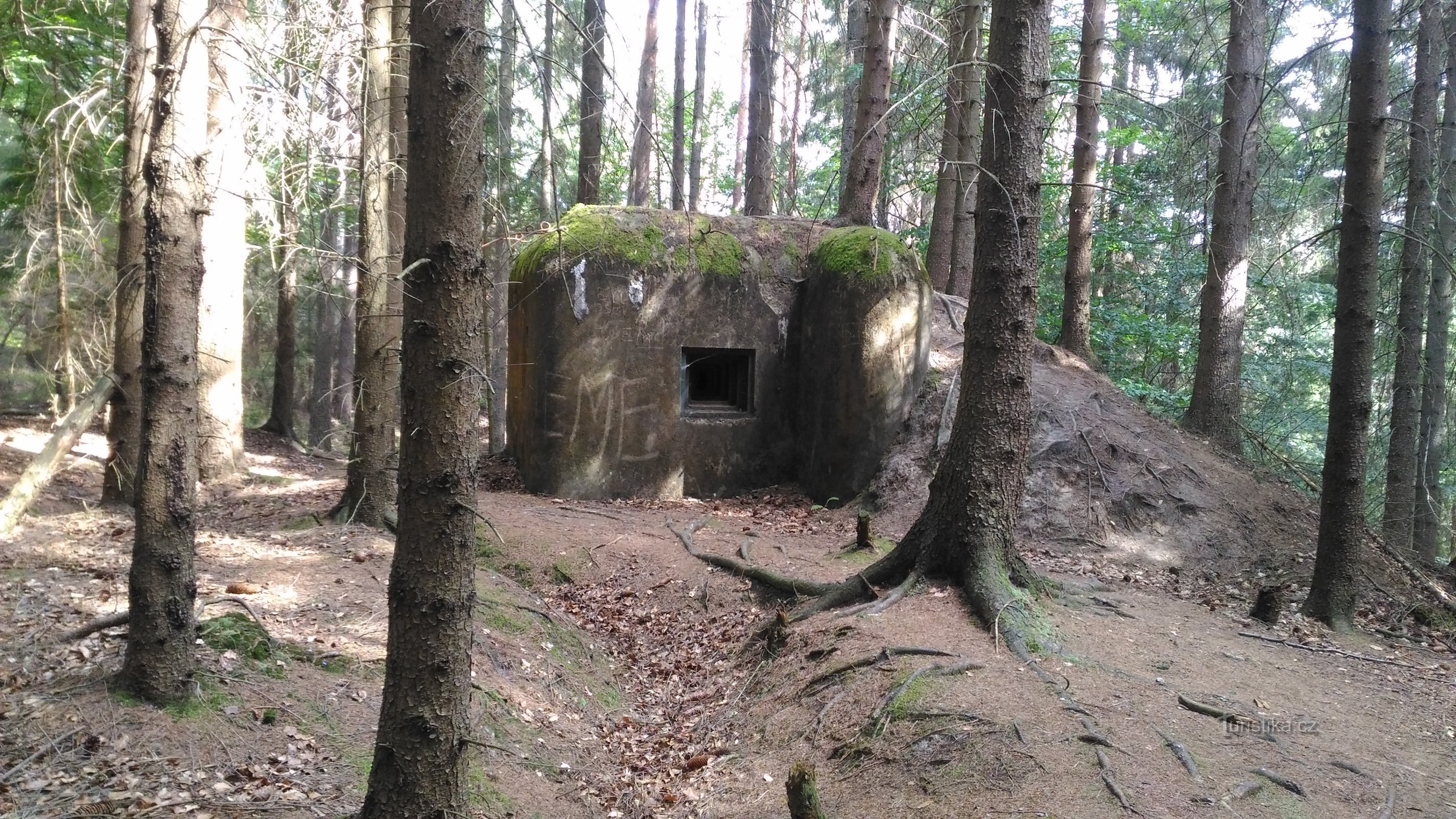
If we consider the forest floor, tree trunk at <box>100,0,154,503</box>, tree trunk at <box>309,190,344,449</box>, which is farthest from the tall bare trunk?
tree trunk at <box>309,190,344,449</box>

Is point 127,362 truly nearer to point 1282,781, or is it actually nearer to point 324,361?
point 1282,781

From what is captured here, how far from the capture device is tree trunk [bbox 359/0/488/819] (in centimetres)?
330

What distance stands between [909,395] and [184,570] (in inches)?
363

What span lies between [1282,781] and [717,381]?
9.88 meters

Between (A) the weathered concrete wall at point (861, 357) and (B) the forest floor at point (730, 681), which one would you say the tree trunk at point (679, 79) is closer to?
(A) the weathered concrete wall at point (861, 357)

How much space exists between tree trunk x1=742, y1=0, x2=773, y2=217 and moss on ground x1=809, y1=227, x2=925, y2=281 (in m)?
5.16

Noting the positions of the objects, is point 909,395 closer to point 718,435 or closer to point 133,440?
point 718,435

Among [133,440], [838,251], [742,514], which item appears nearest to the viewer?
[133,440]

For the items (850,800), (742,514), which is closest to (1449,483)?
(742,514)

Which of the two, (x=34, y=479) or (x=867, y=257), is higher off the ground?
(x=867, y=257)

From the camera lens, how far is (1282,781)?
423 centimetres

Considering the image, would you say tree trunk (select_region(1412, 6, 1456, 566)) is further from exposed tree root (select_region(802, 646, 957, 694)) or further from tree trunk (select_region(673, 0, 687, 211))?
tree trunk (select_region(673, 0, 687, 211))

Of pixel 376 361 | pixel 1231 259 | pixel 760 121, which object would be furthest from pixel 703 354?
pixel 1231 259

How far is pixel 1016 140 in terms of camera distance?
240 inches
